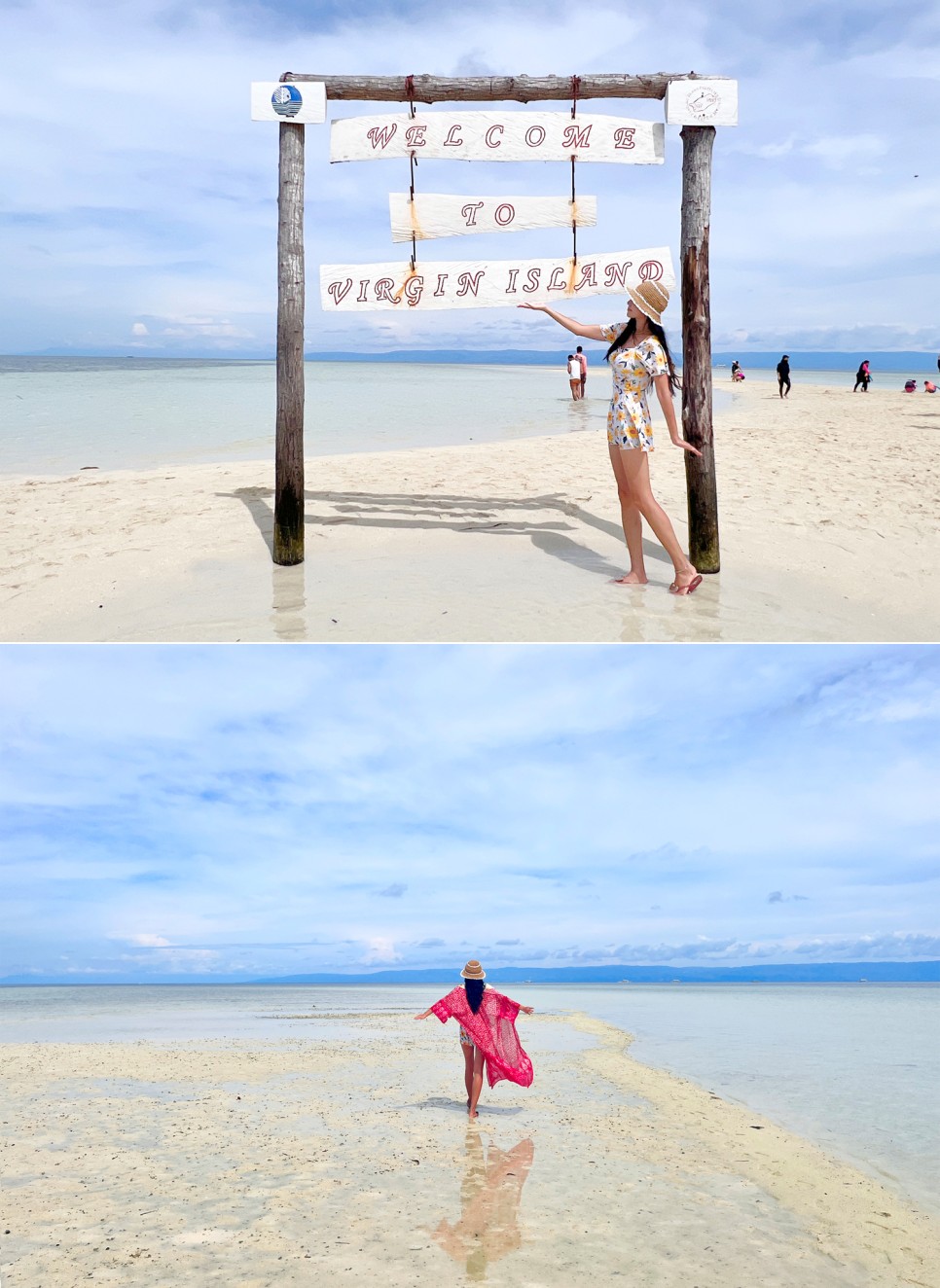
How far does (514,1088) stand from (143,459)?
10.4 m

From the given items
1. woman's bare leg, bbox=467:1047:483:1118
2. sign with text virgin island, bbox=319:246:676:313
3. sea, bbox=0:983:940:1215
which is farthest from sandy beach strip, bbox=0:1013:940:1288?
sign with text virgin island, bbox=319:246:676:313

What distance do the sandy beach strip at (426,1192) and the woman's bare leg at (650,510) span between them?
3936 mm

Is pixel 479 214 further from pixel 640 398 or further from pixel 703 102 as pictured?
pixel 640 398

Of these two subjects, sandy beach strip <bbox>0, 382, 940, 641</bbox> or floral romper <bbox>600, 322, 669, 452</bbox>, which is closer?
sandy beach strip <bbox>0, 382, 940, 641</bbox>

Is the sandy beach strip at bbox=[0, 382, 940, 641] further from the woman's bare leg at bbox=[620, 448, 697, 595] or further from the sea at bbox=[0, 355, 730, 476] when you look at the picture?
the sea at bbox=[0, 355, 730, 476]

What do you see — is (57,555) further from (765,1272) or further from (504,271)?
(765,1272)

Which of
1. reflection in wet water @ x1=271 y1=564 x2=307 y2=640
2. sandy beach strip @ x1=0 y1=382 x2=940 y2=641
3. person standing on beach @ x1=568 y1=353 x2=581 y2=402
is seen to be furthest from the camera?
person standing on beach @ x1=568 y1=353 x2=581 y2=402

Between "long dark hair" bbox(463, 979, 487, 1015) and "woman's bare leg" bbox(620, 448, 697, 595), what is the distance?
3.29m

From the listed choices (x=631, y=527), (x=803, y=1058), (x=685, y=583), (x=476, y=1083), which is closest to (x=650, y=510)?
(x=631, y=527)

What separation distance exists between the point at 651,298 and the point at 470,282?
1602mm

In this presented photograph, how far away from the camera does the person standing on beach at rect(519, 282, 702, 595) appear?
6.99m

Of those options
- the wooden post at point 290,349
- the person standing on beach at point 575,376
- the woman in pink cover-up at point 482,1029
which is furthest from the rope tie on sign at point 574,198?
the person standing on beach at point 575,376

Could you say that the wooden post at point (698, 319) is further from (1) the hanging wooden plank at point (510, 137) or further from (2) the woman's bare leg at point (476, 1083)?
(2) the woman's bare leg at point (476, 1083)

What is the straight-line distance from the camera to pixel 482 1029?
24.0ft
